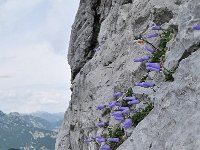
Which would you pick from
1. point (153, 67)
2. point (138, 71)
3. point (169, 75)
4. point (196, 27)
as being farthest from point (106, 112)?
point (196, 27)

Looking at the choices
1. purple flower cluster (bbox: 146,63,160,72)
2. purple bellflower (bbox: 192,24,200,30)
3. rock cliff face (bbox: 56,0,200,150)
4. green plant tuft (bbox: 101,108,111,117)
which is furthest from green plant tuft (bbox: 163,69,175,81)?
green plant tuft (bbox: 101,108,111,117)

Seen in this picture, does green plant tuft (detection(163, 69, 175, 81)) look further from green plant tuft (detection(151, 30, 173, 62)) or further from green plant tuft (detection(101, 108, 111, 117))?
green plant tuft (detection(101, 108, 111, 117))

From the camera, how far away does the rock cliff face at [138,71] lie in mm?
10023

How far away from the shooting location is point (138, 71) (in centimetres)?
1662

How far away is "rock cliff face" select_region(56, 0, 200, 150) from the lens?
395 inches

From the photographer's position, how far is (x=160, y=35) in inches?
621

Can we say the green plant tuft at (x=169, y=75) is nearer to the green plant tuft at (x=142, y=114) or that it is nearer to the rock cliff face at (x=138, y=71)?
the rock cliff face at (x=138, y=71)

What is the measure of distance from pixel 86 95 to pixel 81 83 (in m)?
2.39

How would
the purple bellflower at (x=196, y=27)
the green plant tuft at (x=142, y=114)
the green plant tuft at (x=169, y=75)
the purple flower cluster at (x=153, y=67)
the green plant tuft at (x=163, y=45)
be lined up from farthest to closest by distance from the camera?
the green plant tuft at (x=163, y=45), the green plant tuft at (x=142, y=114), the purple flower cluster at (x=153, y=67), the green plant tuft at (x=169, y=75), the purple bellflower at (x=196, y=27)

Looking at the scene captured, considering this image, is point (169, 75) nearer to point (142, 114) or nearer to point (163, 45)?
point (142, 114)

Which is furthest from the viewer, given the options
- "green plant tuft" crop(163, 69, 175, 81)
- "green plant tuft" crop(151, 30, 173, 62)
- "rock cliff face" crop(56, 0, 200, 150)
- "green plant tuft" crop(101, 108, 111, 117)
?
"green plant tuft" crop(101, 108, 111, 117)

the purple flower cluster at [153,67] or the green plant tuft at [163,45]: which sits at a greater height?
the green plant tuft at [163,45]

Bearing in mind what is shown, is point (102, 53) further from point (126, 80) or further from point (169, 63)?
point (169, 63)

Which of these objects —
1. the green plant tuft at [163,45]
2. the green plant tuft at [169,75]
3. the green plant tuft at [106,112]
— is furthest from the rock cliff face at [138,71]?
the green plant tuft at [106,112]
